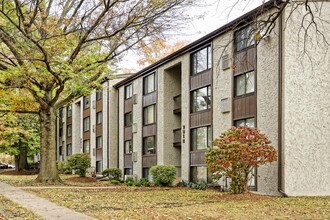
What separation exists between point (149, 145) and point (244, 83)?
12226 mm

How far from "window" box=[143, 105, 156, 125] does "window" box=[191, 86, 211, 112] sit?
5450mm

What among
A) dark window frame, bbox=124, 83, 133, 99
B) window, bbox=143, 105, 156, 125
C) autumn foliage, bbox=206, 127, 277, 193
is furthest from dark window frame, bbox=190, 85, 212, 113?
dark window frame, bbox=124, 83, 133, 99

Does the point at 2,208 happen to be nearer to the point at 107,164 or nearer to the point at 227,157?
the point at 227,157

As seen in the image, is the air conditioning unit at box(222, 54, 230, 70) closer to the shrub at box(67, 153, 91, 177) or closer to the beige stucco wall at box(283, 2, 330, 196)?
the beige stucco wall at box(283, 2, 330, 196)

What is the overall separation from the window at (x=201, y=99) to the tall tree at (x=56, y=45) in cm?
495

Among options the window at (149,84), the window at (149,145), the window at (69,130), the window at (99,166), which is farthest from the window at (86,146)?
the window at (149,84)

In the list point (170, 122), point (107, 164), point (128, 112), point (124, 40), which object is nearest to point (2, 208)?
point (124, 40)

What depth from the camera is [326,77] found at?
1986 centimetres

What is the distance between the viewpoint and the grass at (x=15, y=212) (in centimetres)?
1214

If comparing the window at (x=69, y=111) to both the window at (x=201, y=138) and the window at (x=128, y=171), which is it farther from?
the window at (x=201, y=138)

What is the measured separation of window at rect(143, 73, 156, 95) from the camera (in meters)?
32.3

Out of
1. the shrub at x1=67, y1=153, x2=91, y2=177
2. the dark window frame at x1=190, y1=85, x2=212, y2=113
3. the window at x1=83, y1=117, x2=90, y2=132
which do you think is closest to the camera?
the dark window frame at x1=190, y1=85, x2=212, y2=113

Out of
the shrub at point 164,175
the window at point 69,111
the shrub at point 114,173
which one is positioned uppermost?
the window at point 69,111

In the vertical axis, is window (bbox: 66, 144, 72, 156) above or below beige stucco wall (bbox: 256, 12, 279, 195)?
below
